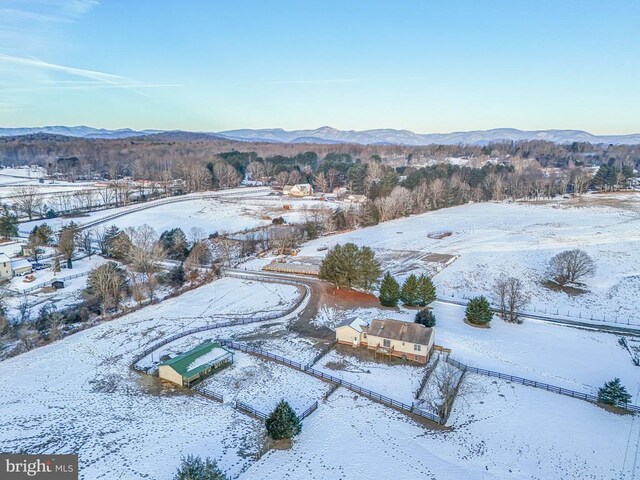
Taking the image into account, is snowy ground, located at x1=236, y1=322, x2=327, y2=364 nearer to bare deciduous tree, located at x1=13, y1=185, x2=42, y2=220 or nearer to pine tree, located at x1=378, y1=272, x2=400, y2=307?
pine tree, located at x1=378, y1=272, x2=400, y2=307

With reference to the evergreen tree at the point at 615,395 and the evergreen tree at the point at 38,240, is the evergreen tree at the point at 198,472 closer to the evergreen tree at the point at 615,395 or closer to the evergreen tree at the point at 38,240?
the evergreen tree at the point at 615,395

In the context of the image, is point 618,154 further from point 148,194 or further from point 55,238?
point 55,238

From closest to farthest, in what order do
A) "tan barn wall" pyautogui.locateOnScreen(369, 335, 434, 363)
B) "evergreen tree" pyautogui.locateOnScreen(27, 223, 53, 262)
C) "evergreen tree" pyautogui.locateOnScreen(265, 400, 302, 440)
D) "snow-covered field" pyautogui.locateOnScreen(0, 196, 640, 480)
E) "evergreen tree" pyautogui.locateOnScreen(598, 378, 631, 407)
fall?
"snow-covered field" pyautogui.locateOnScreen(0, 196, 640, 480) → "evergreen tree" pyautogui.locateOnScreen(265, 400, 302, 440) → "evergreen tree" pyautogui.locateOnScreen(598, 378, 631, 407) → "tan barn wall" pyautogui.locateOnScreen(369, 335, 434, 363) → "evergreen tree" pyautogui.locateOnScreen(27, 223, 53, 262)

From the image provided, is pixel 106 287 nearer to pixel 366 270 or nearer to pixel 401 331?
pixel 366 270

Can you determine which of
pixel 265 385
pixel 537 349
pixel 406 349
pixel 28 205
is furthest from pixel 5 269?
pixel 537 349

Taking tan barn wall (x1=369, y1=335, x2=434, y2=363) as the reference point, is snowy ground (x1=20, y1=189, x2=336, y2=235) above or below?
above

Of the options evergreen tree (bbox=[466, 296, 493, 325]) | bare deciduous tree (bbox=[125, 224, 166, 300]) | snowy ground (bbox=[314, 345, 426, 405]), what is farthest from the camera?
bare deciduous tree (bbox=[125, 224, 166, 300])

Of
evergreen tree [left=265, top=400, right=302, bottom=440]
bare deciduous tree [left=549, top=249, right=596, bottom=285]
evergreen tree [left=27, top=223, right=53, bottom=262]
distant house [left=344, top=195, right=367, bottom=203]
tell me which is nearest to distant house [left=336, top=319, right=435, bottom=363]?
evergreen tree [left=265, top=400, right=302, bottom=440]

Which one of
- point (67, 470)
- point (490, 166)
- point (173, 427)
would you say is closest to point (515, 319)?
point (173, 427)
